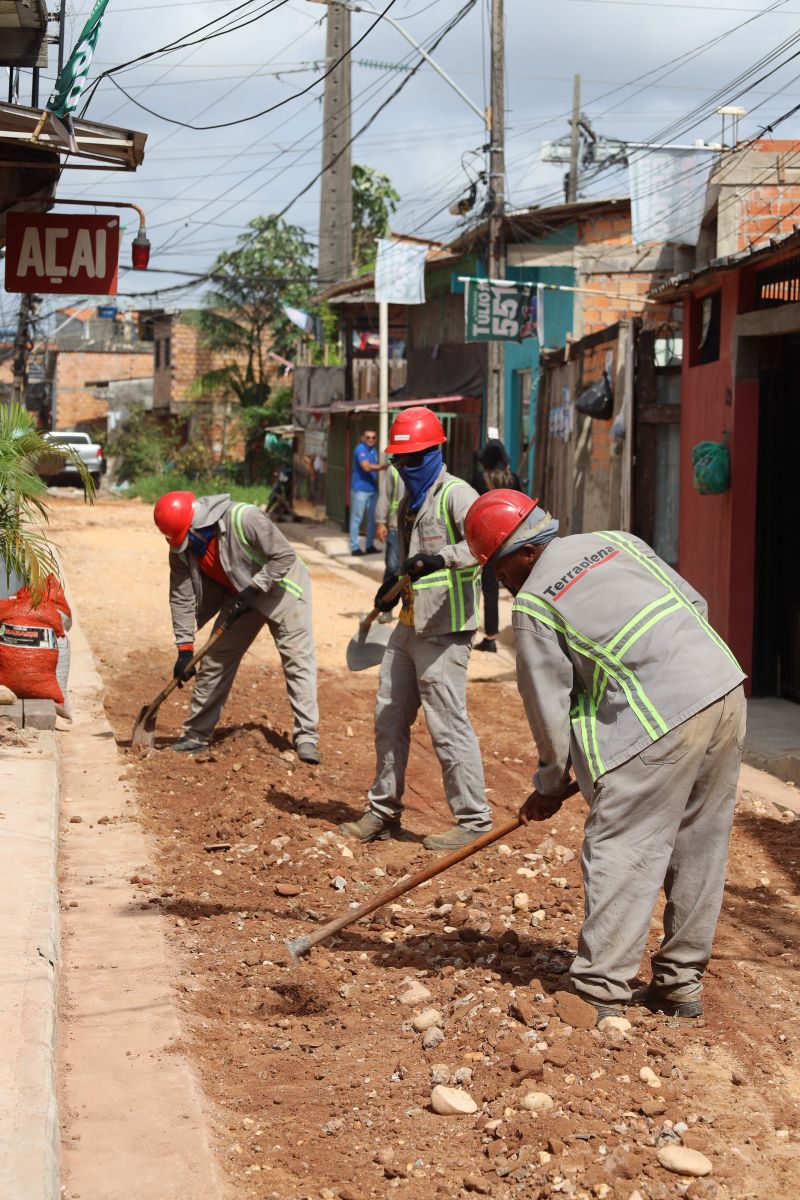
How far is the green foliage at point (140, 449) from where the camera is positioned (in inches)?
1684

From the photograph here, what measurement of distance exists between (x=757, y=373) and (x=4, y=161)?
220 inches

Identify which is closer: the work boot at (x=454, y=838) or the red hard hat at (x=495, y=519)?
the red hard hat at (x=495, y=519)

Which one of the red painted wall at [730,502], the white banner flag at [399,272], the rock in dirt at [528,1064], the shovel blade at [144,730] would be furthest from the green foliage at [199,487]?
the rock in dirt at [528,1064]

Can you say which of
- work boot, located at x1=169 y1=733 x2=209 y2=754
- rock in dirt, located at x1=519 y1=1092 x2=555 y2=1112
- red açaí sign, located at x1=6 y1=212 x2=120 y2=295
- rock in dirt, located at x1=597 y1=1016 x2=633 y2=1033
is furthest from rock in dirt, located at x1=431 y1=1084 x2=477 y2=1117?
red açaí sign, located at x1=6 y1=212 x2=120 y2=295

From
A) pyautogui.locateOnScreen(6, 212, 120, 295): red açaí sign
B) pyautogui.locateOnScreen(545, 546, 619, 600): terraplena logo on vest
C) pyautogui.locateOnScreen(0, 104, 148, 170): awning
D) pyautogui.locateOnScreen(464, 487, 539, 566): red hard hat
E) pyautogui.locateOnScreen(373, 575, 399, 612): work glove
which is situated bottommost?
pyautogui.locateOnScreen(373, 575, 399, 612): work glove

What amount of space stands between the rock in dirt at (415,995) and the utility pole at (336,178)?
1076 inches

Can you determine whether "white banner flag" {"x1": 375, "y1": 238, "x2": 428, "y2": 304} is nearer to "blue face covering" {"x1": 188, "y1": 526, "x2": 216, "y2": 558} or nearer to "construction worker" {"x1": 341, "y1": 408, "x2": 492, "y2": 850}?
"blue face covering" {"x1": 188, "y1": 526, "x2": 216, "y2": 558}

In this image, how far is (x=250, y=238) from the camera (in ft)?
122

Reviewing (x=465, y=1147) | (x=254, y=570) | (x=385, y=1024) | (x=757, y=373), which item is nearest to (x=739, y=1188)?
(x=465, y=1147)

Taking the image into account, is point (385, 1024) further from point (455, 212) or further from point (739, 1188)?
point (455, 212)

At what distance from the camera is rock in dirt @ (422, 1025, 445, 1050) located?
438 cm

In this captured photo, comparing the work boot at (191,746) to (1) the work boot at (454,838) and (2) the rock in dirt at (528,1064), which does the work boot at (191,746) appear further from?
(2) the rock in dirt at (528,1064)

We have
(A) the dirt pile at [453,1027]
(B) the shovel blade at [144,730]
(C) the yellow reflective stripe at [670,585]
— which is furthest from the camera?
(B) the shovel blade at [144,730]

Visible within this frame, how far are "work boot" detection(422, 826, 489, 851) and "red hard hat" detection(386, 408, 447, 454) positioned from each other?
182 centimetres
